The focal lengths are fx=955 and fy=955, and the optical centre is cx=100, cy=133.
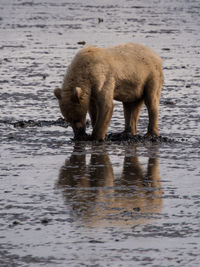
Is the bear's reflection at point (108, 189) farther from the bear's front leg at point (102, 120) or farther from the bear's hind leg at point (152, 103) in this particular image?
the bear's hind leg at point (152, 103)

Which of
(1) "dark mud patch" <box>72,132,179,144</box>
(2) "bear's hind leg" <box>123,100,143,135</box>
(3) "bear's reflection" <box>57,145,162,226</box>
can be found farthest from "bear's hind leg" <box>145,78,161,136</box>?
(3) "bear's reflection" <box>57,145,162,226</box>

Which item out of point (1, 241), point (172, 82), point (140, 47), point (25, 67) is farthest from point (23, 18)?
point (1, 241)

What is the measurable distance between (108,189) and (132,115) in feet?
13.6

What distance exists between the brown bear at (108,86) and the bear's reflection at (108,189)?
0.95 meters

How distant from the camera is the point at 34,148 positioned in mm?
13039

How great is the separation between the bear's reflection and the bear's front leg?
89 centimetres

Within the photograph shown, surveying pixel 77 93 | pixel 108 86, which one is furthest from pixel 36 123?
pixel 77 93

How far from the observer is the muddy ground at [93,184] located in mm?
8156

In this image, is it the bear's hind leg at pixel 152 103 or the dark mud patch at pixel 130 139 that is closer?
the dark mud patch at pixel 130 139

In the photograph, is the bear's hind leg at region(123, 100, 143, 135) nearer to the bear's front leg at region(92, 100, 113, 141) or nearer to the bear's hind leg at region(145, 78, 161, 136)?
the bear's hind leg at region(145, 78, 161, 136)

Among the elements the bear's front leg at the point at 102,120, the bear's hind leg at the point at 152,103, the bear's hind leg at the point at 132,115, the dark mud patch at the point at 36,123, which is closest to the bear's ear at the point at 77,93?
the bear's front leg at the point at 102,120

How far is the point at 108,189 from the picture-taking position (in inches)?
412

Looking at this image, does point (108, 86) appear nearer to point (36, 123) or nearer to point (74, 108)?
point (74, 108)

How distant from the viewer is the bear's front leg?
13633 mm
